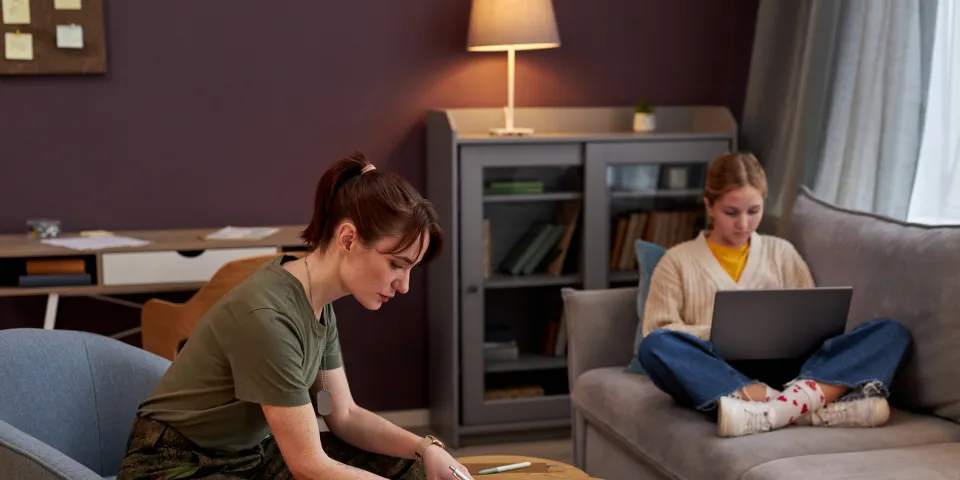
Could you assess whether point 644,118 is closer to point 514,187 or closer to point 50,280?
point 514,187

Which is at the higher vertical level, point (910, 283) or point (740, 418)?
point (910, 283)

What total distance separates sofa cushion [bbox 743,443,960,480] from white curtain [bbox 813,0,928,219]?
3.69 feet

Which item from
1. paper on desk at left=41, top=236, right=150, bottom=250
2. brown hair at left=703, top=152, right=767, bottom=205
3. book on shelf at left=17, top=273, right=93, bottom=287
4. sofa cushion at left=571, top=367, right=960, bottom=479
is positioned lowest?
sofa cushion at left=571, top=367, right=960, bottom=479

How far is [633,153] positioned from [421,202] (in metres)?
2.07

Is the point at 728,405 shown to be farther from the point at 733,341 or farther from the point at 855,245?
the point at 855,245

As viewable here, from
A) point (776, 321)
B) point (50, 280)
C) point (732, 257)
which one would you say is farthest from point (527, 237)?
point (50, 280)

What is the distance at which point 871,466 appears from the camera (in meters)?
2.19

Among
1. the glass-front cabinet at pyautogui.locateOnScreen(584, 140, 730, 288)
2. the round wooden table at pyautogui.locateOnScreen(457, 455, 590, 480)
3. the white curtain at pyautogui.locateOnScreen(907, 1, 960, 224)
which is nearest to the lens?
the round wooden table at pyautogui.locateOnScreen(457, 455, 590, 480)

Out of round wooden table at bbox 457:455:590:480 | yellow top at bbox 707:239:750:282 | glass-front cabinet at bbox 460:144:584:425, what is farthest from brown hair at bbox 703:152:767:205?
round wooden table at bbox 457:455:590:480

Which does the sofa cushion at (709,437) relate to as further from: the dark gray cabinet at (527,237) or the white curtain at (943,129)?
the dark gray cabinet at (527,237)

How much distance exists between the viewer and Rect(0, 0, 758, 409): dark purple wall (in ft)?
11.8

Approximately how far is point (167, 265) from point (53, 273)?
0.33 metres

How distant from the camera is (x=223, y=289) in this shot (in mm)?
3016

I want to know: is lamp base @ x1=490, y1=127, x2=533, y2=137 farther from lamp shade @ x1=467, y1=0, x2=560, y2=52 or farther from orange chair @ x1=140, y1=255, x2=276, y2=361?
orange chair @ x1=140, y1=255, x2=276, y2=361
